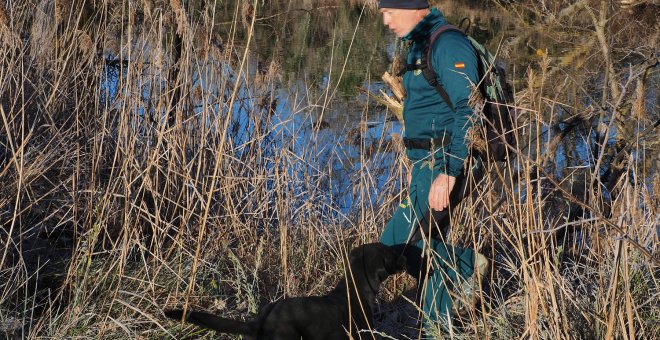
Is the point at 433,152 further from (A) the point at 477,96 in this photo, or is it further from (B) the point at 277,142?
(B) the point at 277,142

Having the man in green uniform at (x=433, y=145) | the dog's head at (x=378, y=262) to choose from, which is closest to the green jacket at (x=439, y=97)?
the man in green uniform at (x=433, y=145)

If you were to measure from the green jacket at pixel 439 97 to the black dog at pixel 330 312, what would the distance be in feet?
1.56

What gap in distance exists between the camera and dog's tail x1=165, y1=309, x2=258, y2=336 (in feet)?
9.87

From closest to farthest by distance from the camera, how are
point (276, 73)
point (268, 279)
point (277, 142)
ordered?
point (268, 279) → point (276, 73) → point (277, 142)

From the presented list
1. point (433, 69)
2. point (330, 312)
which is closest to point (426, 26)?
point (433, 69)

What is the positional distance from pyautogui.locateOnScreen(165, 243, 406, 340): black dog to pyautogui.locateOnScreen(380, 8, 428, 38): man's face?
36.3 inches

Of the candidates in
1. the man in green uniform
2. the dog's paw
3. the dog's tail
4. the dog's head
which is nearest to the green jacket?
the man in green uniform

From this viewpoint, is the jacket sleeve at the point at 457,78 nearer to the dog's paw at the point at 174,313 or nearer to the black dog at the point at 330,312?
the black dog at the point at 330,312

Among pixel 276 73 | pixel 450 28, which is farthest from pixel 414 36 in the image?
pixel 276 73

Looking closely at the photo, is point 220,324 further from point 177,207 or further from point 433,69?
point 177,207

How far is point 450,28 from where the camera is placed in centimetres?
342

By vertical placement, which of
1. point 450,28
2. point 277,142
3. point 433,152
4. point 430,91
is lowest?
point 277,142

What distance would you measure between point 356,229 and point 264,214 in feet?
1.81

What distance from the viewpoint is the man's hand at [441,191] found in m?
3.38
